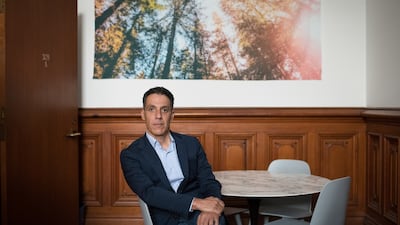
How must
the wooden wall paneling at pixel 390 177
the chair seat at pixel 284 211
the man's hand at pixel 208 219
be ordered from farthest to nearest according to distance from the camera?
1. the wooden wall paneling at pixel 390 177
2. the chair seat at pixel 284 211
3. the man's hand at pixel 208 219

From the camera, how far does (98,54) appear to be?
13.6 ft

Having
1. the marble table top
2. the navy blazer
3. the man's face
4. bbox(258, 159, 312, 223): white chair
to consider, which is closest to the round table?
the marble table top

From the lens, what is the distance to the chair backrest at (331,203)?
2252 millimetres

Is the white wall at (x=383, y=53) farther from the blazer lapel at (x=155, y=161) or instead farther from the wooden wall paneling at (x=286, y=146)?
the blazer lapel at (x=155, y=161)

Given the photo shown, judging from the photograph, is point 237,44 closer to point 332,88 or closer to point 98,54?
point 332,88

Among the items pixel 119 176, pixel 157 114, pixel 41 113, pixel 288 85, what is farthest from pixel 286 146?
pixel 41 113

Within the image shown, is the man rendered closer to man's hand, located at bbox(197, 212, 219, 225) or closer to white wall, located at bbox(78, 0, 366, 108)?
man's hand, located at bbox(197, 212, 219, 225)

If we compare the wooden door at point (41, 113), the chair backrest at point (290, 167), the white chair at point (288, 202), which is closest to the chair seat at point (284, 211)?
the white chair at point (288, 202)

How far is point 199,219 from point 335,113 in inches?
92.1

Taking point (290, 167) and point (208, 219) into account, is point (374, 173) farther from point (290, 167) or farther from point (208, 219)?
point (208, 219)

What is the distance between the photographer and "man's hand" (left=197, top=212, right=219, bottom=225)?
224 centimetres

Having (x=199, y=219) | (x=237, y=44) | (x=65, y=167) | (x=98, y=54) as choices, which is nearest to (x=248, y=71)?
(x=237, y=44)

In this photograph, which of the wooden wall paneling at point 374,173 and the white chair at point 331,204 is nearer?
the white chair at point 331,204

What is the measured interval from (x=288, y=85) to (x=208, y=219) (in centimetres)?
226
